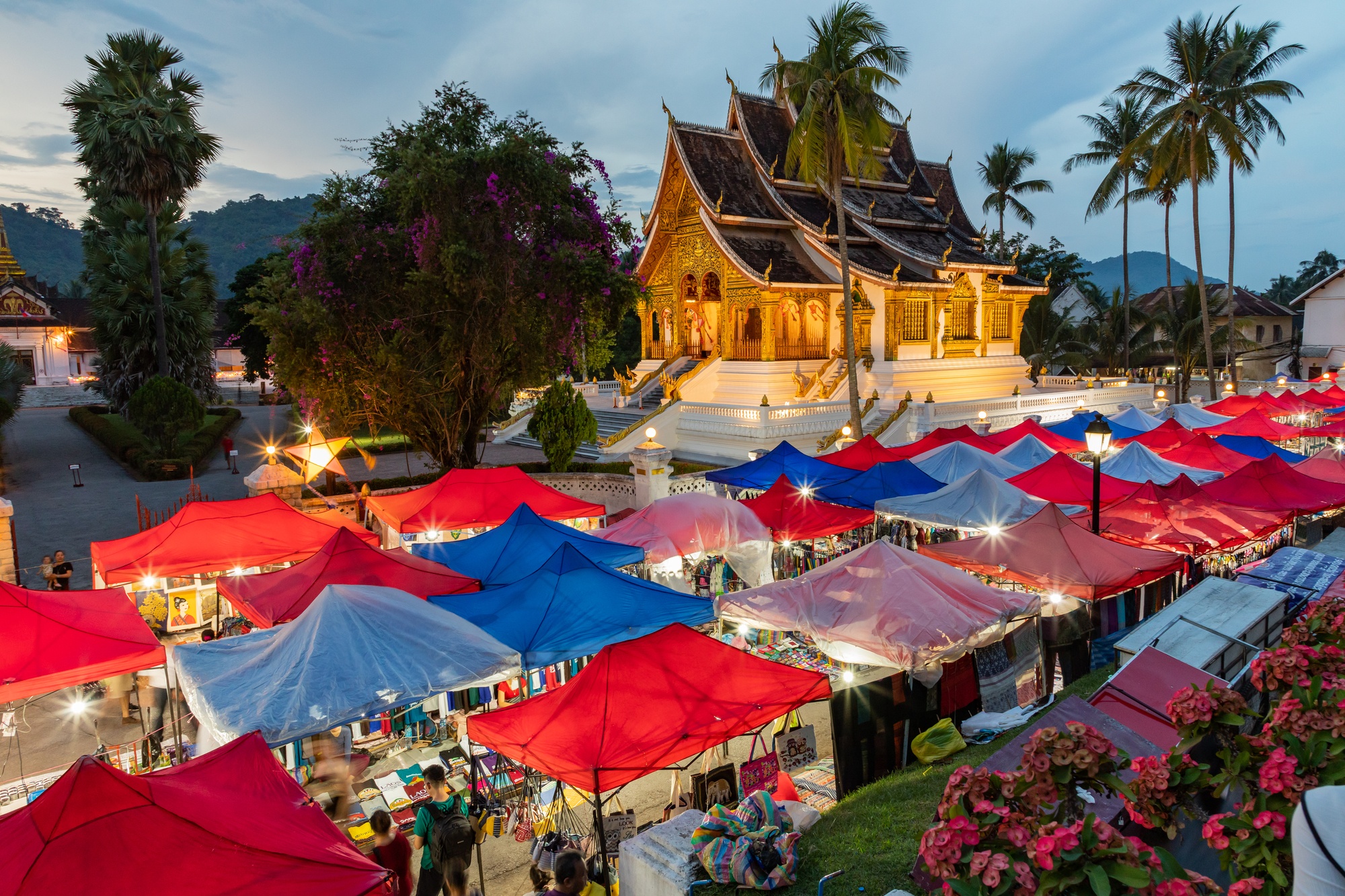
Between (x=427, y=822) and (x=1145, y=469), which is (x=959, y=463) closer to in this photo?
(x=1145, y=469)

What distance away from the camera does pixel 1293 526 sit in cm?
1431

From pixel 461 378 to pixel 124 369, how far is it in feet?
75.4

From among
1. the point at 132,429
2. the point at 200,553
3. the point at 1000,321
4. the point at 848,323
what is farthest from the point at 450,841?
the point at 1000,321

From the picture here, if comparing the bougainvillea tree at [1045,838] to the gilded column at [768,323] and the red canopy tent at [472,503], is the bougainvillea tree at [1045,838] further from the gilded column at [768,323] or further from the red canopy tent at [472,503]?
the gilded column at [768,323]

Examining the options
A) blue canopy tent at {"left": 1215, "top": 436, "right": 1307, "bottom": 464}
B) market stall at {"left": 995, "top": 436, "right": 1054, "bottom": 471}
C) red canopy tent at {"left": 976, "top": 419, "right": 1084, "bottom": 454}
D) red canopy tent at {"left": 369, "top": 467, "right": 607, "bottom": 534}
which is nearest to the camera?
red canopy tent at {"left": 369, "top": 467, "right": 607, "bottom": 534}

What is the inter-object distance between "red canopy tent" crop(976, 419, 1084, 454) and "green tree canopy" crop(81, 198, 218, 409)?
95.6 ft

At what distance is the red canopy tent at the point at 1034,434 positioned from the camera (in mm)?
20203

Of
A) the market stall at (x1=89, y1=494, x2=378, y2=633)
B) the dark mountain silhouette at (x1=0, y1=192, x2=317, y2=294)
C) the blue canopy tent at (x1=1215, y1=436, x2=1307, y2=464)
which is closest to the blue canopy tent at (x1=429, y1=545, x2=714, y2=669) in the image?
the market stall at (x1=89, y1=494, x2=378, y2=633)

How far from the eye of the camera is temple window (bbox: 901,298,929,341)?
3122 cm

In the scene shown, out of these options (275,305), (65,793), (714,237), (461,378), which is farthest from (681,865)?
(714,237)

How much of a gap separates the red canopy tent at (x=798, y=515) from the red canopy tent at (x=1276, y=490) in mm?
5580

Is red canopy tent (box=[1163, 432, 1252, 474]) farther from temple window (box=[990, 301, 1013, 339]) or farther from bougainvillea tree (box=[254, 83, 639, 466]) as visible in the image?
temple window (box=[990, 301, 1013, 339])

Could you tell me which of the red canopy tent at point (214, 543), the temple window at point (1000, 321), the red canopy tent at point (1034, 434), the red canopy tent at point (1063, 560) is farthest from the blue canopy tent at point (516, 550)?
the temple window at point (1000, 321)

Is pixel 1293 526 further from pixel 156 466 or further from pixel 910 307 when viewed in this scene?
pixel 156 466
